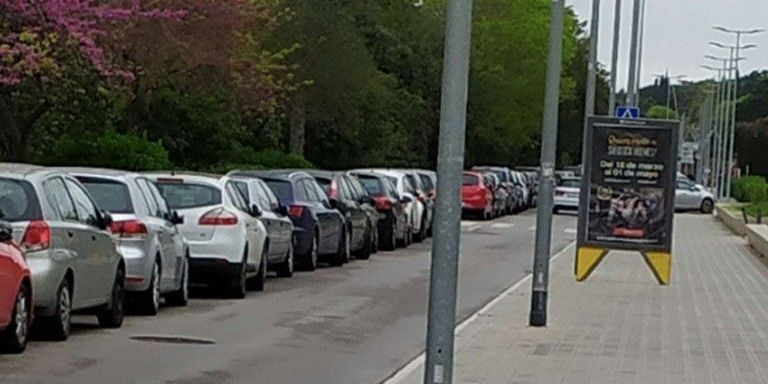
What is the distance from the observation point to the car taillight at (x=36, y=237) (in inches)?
575

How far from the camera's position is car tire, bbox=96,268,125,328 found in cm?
1694

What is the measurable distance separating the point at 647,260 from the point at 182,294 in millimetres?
6241

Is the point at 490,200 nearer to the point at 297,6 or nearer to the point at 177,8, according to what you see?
the point at 297,6

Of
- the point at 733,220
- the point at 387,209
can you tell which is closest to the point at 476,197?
the point at 733,220

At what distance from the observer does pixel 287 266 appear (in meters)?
Result: 25.6

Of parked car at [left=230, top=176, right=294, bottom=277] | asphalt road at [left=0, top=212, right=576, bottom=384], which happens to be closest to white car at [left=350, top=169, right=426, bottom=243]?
asphalt road at [left=0, top=212, right=576, bottom=384]

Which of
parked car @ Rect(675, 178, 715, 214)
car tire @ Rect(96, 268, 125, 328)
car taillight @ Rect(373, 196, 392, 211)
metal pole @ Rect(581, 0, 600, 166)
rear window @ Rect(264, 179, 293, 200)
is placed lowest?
parked car @ Rect(675, 178, 715, 214)

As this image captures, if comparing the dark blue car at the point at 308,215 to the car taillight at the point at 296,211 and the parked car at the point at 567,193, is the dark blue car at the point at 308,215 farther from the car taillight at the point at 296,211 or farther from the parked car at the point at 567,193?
the parked car at the point at 567,193

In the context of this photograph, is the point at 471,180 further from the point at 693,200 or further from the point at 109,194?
the point at 109,194

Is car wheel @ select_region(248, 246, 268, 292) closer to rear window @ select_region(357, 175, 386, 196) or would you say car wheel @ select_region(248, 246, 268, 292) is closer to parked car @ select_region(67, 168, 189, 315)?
parked car @ select_region(67, 168, 189, 315)

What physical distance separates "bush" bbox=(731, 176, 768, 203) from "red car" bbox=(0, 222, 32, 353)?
53166mm

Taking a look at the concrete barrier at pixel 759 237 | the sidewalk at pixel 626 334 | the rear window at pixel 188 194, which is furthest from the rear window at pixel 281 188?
the concrete barrier at pixel 759 237

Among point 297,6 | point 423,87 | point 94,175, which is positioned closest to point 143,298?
point 94,175

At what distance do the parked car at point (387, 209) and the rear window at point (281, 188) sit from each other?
7457 millimetres
